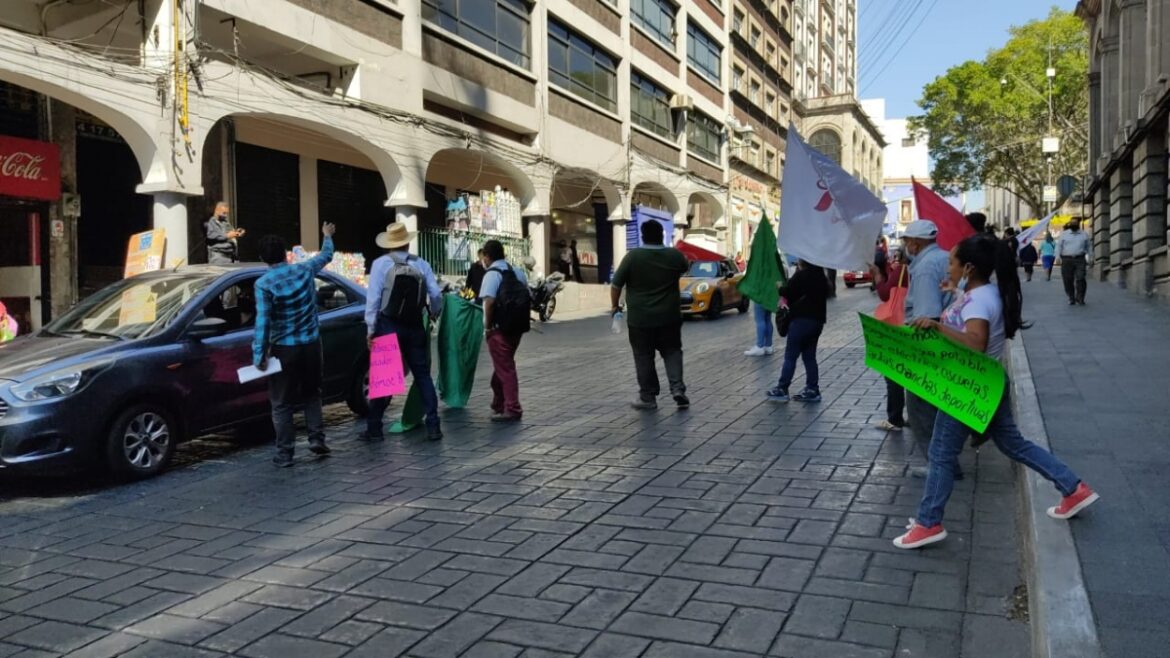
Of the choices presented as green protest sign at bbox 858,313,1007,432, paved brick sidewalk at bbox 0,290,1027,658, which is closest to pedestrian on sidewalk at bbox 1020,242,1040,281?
paved brick sidewalk at bbox 0,290,1027,658

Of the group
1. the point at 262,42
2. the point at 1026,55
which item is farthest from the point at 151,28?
the point at 1026,55

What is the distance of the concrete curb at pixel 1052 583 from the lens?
2941 millimetres

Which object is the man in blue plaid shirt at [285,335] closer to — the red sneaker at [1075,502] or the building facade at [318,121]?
the red sneaker at [1075,502]

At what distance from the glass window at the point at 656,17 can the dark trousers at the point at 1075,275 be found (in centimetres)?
1786

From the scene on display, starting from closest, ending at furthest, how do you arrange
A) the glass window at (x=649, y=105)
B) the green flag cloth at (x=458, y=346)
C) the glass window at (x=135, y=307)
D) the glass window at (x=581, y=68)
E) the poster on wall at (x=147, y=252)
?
the glass window at (x=135, y=307), the green flag cloth at (x=458, y=346), the poster on wall at (x=147, y=252), the glass window at (x=581, y=68), the glass window at (x=649, y=105)

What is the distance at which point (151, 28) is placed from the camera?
13.4m

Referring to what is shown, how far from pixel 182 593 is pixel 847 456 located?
444 centimetres

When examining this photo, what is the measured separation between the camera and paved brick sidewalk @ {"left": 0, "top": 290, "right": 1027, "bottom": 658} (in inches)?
142

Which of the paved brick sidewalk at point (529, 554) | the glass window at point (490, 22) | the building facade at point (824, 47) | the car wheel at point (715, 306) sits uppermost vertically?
the building facade at point (824, 47)

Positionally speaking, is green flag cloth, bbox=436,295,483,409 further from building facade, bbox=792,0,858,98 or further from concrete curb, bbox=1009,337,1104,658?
building facade, bbox=792,0,858,98

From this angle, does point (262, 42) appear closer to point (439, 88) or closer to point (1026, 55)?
point (439, 88)

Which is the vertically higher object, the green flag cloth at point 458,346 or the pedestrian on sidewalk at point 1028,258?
the pedestrian on sidewalk at point 1028,258

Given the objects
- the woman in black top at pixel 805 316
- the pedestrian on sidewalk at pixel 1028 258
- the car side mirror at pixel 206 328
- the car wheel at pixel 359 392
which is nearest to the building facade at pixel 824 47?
the pedestrian on sidewalk at pixel 1028 258

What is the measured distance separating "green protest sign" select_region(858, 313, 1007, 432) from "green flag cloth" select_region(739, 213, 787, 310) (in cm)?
636
